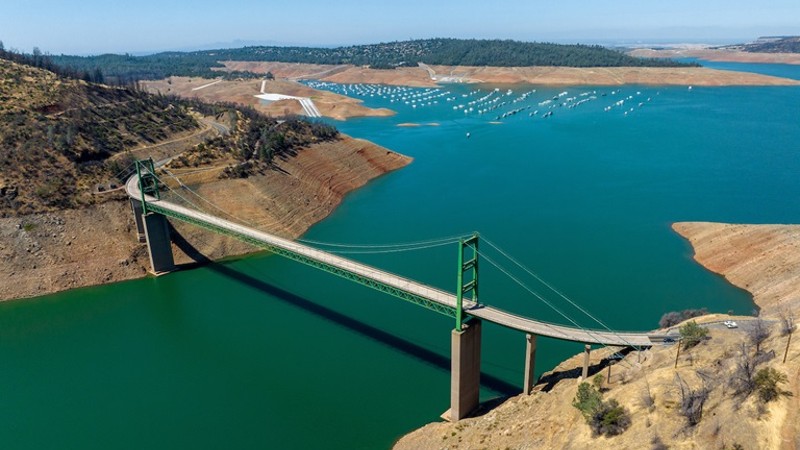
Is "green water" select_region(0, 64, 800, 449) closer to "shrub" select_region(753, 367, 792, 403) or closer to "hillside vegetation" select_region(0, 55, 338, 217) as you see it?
"hillside vegetation" select_region(0, 55, 338, 217)

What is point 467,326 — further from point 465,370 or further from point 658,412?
point 658,412

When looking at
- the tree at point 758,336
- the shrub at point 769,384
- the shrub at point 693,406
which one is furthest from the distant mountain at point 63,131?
the shrub at point 769,384

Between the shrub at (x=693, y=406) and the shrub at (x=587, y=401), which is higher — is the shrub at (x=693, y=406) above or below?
above

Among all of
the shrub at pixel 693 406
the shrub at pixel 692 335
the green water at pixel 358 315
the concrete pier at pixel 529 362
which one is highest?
the shrub at pixel 693 406

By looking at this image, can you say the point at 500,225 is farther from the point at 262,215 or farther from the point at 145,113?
the point at 145,113

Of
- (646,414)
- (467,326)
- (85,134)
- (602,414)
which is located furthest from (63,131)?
(646,414)

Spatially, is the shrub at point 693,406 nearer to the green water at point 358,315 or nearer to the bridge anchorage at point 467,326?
the bridge anchorage at point 467,326

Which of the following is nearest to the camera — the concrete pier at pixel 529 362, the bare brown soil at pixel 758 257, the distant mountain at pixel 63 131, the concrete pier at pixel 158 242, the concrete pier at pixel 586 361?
the concrete pier at pixel 586 361
